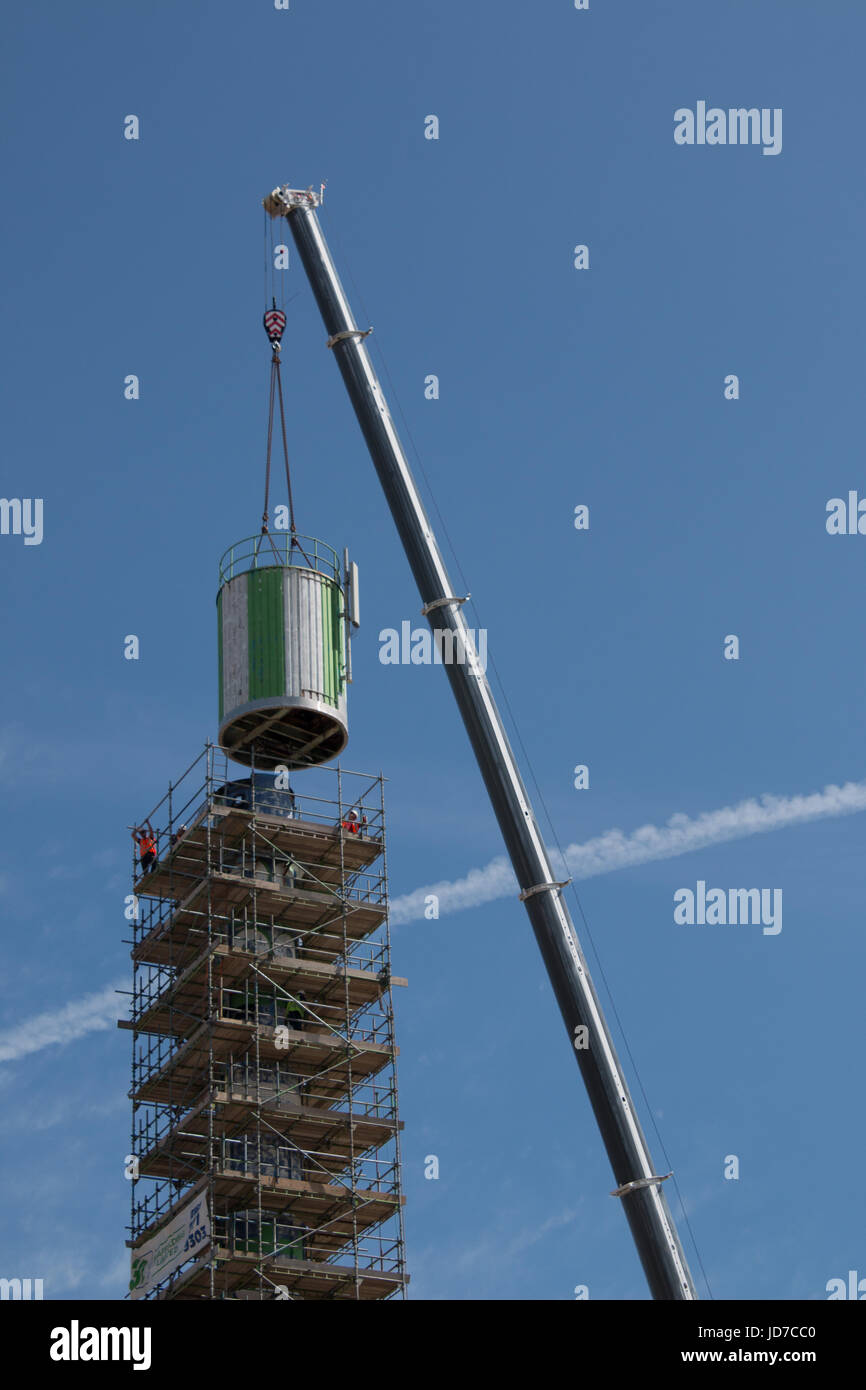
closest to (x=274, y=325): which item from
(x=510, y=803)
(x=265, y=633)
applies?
(x=265, y=633)

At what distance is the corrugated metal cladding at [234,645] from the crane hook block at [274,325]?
10738mm

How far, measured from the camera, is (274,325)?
88.3m

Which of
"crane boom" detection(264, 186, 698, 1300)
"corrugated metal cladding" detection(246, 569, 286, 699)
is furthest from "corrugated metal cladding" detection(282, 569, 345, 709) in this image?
"crane boom" detection(264, 186, 698, 1300)

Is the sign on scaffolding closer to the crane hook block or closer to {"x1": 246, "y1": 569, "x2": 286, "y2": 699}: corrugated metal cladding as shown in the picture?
{"x1": 246, "y1": 569, "x2": 286, "y2": 699}: corrugated metal cladding

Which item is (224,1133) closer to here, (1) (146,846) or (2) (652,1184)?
(1) (146,846)

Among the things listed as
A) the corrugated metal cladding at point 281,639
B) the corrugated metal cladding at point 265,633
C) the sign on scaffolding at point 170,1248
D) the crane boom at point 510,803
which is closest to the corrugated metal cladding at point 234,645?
the corrugated metal cladding at point 281,639

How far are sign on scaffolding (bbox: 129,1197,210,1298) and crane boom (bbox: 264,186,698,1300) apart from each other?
13871mm

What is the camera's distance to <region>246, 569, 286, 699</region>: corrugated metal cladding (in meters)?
79.6

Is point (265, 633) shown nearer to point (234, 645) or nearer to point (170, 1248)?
point (234, 645)

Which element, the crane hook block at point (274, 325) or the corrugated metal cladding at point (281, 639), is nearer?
the corrugated metal cladding at point (281, 639)

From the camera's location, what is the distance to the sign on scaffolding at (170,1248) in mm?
70375

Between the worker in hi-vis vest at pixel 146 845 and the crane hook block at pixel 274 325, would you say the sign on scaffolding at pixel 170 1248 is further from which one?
the crane hook block at pixel 274 325
